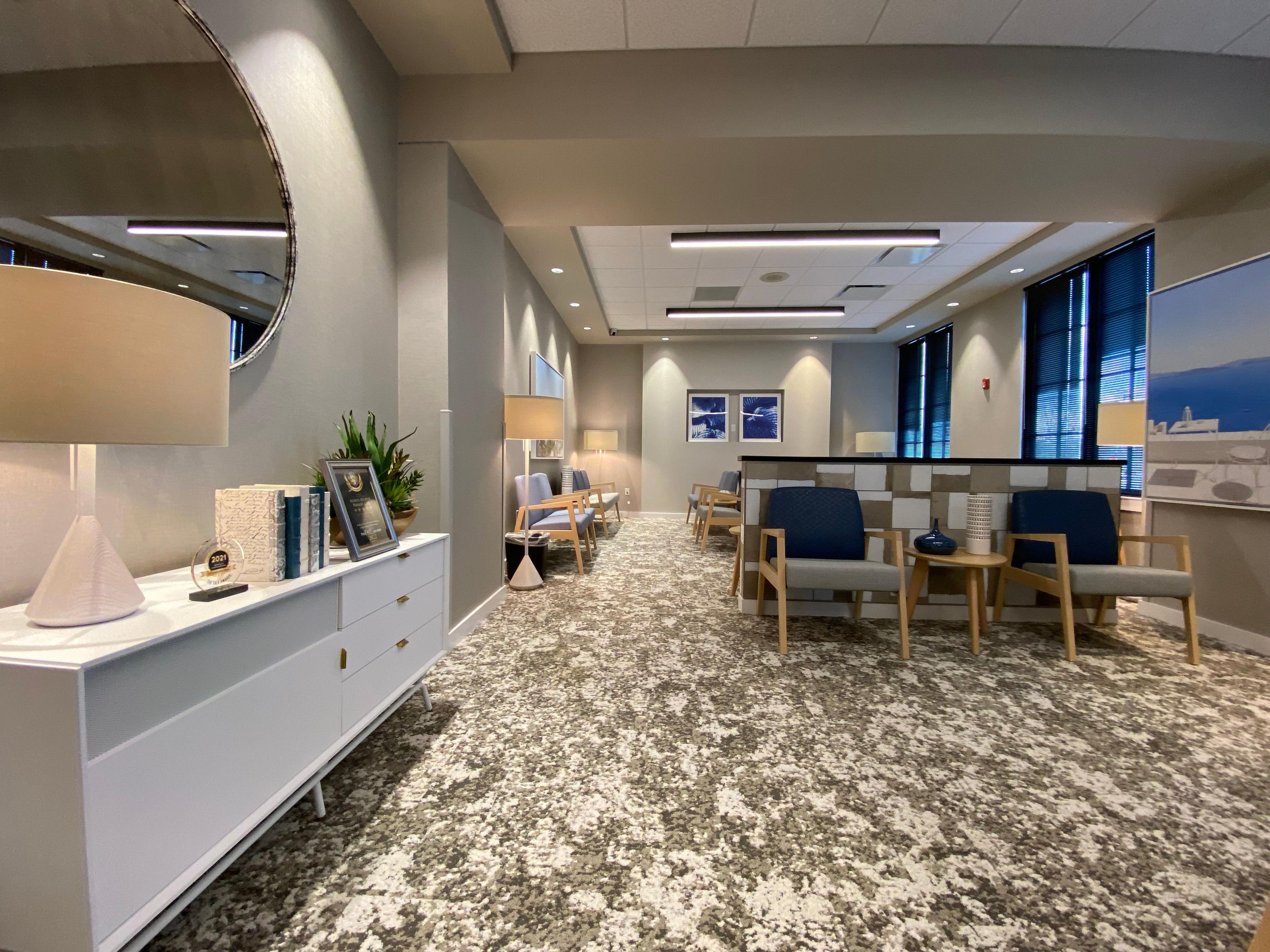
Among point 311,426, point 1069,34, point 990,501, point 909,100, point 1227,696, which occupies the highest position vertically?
point 1069,34

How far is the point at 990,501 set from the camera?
324 cm

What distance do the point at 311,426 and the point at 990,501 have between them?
3818 mm

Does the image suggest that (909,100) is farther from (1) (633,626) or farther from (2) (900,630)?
(1) (633,626)

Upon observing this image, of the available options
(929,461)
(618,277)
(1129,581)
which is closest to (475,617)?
(929,461)

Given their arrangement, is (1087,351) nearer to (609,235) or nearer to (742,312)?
(742,312)

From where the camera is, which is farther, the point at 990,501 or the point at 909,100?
the point at 990,501

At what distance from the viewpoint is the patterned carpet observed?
121 centimetres

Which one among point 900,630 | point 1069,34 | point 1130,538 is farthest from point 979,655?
point 1069,34

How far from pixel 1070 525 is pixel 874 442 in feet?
16.0

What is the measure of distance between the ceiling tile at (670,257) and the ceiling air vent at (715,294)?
2.93ft

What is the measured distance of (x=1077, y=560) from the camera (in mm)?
3320

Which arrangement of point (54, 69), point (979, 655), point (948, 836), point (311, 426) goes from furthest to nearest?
point (979, 655) < point (311, 426) < point (948, 836) < point (54, 69)

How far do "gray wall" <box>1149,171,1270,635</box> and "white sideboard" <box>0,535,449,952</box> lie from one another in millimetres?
4938

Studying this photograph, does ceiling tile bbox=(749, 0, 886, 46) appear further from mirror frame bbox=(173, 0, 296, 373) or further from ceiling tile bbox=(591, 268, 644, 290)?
ceiling tile bbox=(591, 268, 644, 290)
